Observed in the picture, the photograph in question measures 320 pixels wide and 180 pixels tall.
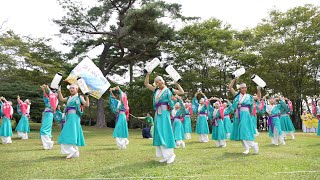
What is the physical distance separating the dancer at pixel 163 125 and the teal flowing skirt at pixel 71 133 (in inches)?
92.8

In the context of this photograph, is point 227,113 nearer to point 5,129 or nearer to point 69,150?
point 69,150

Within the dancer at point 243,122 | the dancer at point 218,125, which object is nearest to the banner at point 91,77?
the dancer at point 243,122

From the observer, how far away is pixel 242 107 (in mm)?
9883

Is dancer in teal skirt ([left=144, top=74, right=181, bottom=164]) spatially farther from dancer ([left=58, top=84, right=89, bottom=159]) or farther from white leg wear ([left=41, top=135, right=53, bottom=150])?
white leg wear ([left=41, top=135, right=53, bottom=150])

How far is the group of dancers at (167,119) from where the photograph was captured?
8.14 meters

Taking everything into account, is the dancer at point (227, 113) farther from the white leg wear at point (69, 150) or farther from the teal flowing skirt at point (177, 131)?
the white leg wear at point (69, 150)

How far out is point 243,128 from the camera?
31.7 ft

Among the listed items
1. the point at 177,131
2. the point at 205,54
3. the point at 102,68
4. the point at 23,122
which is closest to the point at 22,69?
the point at 102,68

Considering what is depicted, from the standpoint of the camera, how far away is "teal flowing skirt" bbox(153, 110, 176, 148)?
794 cm

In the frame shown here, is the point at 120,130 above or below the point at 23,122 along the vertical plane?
below

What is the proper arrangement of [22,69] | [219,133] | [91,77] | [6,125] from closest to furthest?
[91,77] < [219,133] < [6,125] < [22,69]

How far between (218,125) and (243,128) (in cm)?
296

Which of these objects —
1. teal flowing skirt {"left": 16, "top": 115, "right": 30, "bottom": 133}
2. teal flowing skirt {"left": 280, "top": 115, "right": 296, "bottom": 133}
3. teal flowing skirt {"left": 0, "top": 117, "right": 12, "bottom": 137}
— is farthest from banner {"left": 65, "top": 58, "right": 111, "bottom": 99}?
teal flowing skirt {"left": 280, "top": 115, "right": 296, "bottom": 133}

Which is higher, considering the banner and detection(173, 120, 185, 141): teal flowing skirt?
the banner
